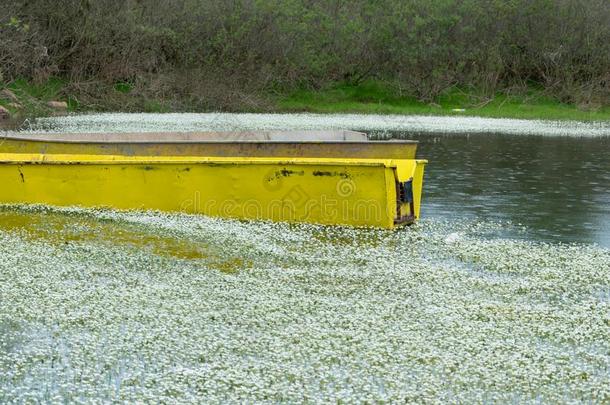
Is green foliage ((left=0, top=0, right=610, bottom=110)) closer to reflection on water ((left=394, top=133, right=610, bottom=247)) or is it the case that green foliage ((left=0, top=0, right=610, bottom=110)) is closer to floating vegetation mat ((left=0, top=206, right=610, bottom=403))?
reflection on water ((left=394, top=133, right=610, bottom=247))

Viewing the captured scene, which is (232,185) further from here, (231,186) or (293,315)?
(293,315)

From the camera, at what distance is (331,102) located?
52.4 metres

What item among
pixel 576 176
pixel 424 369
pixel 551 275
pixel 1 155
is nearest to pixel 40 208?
pixel 1 155

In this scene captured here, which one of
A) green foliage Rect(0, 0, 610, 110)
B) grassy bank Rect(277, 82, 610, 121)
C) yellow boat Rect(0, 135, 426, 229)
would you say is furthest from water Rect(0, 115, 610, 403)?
grassy bank Rect(277, 82, 610, 121)

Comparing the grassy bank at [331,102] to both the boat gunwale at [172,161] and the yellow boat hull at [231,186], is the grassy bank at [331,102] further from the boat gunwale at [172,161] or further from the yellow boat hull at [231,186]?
the yellow boat hull at [231,186]

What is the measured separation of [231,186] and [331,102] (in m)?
37.3

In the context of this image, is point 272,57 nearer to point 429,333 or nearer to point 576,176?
point 576,176

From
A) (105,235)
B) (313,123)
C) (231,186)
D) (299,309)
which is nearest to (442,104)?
(313,123)

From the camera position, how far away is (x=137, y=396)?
7445mm

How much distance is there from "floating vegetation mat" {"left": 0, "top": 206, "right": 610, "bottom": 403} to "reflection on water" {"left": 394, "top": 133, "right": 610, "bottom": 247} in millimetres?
2463

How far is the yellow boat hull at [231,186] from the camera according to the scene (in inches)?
587

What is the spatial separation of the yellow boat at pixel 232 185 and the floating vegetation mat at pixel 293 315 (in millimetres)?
681

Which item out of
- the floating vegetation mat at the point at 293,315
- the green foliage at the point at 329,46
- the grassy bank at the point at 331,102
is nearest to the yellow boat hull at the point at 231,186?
the floating vegetation mat at the point at 293,315

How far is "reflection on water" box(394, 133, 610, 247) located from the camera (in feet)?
55.0
